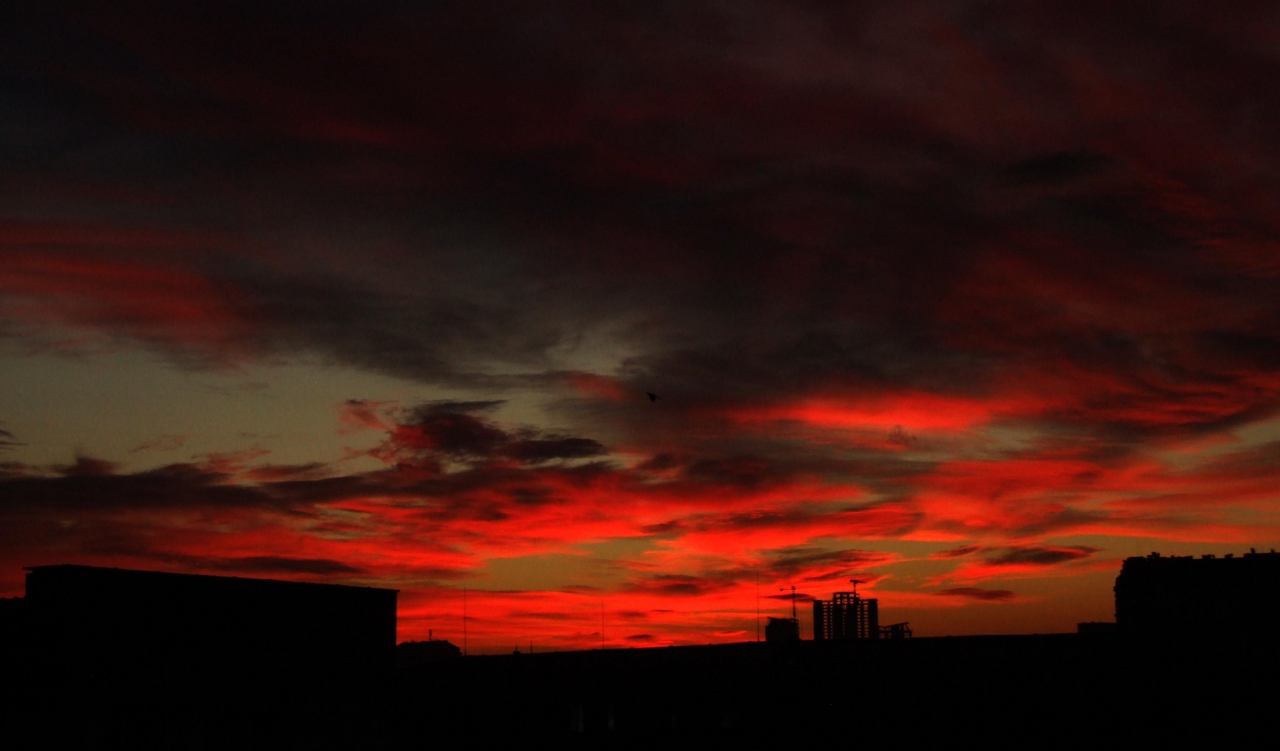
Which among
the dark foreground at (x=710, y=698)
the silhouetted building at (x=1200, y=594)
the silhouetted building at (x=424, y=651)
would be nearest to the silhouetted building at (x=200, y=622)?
the dark foreground at (x=710, y=698)

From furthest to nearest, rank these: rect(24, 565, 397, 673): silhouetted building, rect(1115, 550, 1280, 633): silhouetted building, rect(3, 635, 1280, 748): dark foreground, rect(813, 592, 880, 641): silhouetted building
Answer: rect(813, 592, 880, 641): silhouetted building < rect(1115, 550, 1280, 633): silhouetted building < rect(24, 565, 397, 673): silhouetted building < rect(3, 635, 1280, 748): dark foreground

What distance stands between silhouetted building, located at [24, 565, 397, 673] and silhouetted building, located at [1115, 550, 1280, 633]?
5919 cm

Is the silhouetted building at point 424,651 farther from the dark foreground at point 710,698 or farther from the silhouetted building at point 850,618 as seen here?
the dark foreground at point 710,698

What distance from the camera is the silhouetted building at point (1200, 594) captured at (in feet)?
314

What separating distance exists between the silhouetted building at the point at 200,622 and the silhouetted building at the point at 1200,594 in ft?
194

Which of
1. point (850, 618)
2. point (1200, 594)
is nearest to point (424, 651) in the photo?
point (850, 618)

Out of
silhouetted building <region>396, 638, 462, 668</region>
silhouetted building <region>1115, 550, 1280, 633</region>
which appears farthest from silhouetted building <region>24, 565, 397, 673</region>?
silhouetted building <region>396, 638, 462, 668</region>

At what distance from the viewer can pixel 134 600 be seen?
57.8m

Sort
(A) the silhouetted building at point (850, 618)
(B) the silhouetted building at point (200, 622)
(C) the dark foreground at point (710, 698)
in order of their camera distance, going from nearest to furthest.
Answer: (C) the dark foreground at point (710, 698), (B) the silhouetted building at point (200, 622), (A) the silhouetted building at point (850, 618)

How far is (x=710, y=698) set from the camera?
52.4m

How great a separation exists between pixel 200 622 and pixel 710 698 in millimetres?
27759

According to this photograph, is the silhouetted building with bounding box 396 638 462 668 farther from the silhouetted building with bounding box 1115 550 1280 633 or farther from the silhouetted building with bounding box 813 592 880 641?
the silhouetted building with bounding box 1115 550 1280 633

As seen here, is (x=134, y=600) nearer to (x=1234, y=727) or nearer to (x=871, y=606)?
(x=1234, y=727)

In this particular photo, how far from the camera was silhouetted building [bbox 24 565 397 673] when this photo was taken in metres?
55.0
